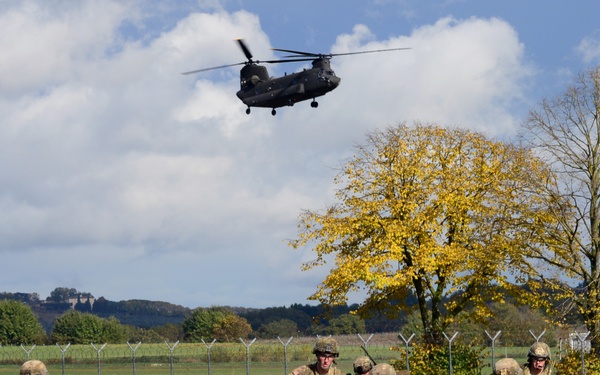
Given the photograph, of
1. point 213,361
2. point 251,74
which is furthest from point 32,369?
point 213,361

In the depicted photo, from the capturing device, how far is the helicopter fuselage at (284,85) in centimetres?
6269

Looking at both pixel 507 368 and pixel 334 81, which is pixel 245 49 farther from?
pixel 507 368

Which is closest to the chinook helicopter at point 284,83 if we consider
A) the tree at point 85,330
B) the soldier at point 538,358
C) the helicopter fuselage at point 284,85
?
the helicopter fuselage at point 284,85

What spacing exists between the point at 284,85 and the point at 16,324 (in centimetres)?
9751

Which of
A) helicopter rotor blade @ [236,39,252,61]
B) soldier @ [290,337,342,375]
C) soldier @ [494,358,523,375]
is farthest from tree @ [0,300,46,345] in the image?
soldier @ [290,337,342,375]

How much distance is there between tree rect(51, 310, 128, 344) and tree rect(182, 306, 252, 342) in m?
11.8

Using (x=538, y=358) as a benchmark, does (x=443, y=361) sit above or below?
above

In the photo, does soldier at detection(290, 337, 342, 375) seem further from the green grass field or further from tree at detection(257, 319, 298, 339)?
tree at detection(257, 319, 298, 339)

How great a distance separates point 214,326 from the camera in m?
152

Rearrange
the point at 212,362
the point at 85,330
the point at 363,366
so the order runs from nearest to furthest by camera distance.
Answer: the point at 363,366
the point at 212,362
the point at 85,330

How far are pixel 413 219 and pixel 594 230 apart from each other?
9033 mm

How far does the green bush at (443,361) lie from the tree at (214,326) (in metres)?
104

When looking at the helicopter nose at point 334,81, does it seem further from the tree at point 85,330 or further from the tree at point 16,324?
the tree at point 16,324

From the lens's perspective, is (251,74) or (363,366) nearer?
(363,366)
